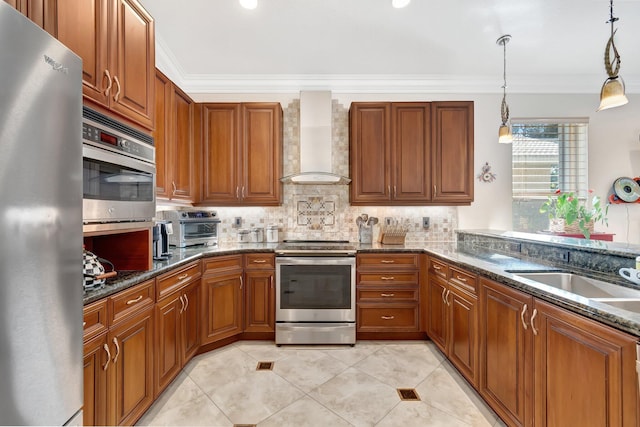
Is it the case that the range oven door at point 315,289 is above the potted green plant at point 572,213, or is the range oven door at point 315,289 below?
below

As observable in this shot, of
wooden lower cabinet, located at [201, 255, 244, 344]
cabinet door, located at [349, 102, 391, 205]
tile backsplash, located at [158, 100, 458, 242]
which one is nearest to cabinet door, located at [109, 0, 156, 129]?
wooden lower cabinet, located at [201, 255, 244, 344]

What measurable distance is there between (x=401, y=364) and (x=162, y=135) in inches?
109

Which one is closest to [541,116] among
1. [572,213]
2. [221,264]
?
[572,213]

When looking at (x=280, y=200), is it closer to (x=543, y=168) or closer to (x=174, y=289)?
(x=174, y=289)

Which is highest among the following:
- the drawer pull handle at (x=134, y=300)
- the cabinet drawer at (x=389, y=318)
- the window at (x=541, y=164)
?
the window at (x=541, y=164)

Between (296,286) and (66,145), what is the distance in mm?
2115

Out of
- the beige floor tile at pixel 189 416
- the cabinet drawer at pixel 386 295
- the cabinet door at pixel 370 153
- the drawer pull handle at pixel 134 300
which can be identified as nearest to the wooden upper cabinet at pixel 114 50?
the drawer pull handle at pixel 134 300

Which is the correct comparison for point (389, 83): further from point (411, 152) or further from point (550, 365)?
point (550, 365)

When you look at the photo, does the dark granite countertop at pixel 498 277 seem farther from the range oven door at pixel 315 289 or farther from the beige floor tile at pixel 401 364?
the beige floor tile at pixel 401 364

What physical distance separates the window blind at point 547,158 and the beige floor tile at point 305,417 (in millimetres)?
3186

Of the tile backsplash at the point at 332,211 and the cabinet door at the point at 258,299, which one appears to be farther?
the tile backsplash at the point at 332,211

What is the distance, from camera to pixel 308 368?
2.27 metres

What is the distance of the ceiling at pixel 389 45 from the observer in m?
2.19

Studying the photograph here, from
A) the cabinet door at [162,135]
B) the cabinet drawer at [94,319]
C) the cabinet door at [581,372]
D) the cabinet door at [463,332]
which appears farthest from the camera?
the cabinet door at [162,135]
